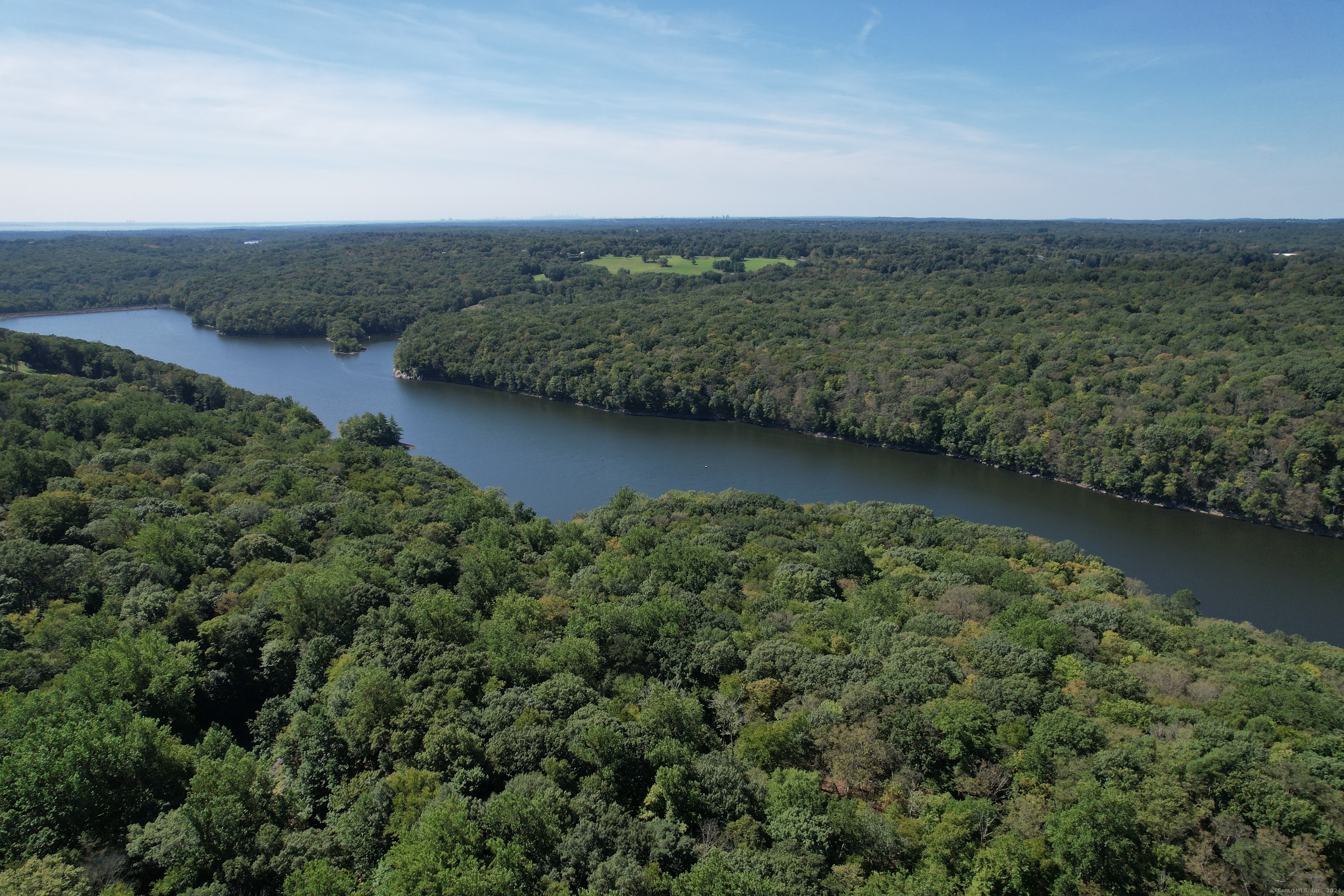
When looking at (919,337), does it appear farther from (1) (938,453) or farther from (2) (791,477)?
(2) (791,477)

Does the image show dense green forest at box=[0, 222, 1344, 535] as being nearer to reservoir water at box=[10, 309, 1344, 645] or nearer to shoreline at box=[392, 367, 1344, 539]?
shoreline at box=[392, 367, 1344, 539]

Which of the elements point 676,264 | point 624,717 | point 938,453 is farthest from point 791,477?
point 676,264

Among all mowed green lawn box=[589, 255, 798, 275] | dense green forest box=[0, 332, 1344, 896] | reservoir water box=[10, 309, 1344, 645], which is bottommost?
reservoir water box=[10, 309, 1344, 645]

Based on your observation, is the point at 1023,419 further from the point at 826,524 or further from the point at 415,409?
the point at 415,409

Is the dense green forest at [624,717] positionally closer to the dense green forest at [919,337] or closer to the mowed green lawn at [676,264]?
the dense green forest at [919,337]

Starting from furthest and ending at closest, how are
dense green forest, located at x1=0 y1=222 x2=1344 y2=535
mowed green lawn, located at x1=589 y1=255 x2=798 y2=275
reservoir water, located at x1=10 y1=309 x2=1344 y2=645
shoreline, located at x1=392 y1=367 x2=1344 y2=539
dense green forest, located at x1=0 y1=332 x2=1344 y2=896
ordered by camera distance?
mowed green lawn, located at x1=589 y1=255 x2=798 y2=275 → dense green forest, located at x1=0 y1=222 x2=1344 y2=535 → shoreline, located at x1=392 y1=367 x2=1344 y2=539 → reservoir water, located at x1=10 y1=309 x2=1344 y2=645 → dense green forest, located at x1=0 y1=332 x2=1344 y2=896

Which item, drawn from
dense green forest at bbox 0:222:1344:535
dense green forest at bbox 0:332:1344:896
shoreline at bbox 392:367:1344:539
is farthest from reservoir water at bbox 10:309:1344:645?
dense green forest at bbox 0:332:1344:896

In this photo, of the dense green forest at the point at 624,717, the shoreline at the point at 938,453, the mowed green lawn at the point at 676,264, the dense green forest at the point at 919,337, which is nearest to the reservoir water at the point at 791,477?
the shoreline at the point at 938,453
